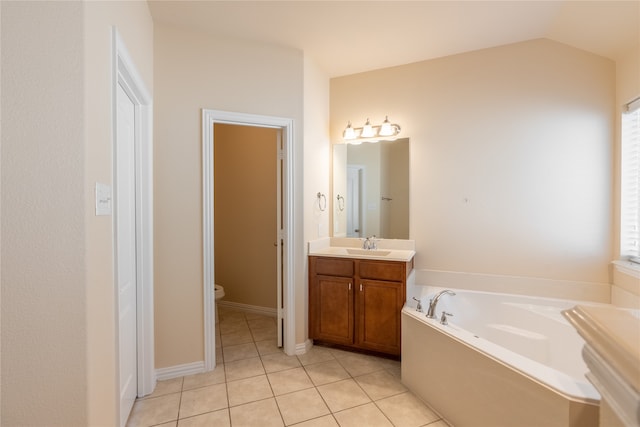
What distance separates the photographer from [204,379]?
2258 mm

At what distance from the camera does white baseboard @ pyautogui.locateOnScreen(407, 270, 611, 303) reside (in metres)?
2.35

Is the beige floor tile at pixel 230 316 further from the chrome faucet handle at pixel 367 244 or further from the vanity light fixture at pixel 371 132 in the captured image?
the vanity light fixture at pixel 371 132

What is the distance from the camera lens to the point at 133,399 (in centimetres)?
196

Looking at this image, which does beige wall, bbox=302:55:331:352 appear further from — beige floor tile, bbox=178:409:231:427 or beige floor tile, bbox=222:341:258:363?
beige floor tile, bbox=178:409:231:427

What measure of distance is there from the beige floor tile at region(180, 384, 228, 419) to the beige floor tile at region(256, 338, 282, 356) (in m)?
0.56

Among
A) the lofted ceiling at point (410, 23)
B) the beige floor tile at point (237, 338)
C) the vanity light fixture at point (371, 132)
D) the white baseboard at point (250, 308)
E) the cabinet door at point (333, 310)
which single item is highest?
the lofted ceiling at point (410, 23)

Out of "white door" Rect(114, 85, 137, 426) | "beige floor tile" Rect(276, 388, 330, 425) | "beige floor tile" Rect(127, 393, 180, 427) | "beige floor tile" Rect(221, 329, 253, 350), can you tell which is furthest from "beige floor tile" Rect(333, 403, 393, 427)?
"beige floor tile" Rect(221, 329, 253, 350)

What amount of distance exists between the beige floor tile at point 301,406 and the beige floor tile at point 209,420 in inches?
13.0

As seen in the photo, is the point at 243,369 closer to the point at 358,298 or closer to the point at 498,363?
the point at 358,298

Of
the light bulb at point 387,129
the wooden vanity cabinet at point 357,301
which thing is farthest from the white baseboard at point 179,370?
the light bulb at point 387,129

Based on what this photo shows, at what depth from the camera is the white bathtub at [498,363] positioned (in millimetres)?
1286

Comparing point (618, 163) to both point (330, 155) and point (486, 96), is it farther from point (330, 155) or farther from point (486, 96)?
point (330, 155)

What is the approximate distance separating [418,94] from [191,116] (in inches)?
79.0

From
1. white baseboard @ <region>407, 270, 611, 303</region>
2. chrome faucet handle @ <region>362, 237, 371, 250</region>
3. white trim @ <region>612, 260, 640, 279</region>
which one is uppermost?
chrome faucet handle @ <region>362, 237, 371, 250</region>
